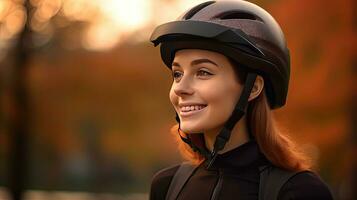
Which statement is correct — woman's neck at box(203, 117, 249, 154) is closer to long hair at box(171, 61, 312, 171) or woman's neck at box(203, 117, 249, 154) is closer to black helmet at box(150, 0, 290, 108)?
long hair at box(171, 61, 312, 171)

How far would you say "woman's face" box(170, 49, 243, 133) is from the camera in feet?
9.50

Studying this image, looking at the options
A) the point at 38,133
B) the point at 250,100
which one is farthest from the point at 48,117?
the point at 250,100

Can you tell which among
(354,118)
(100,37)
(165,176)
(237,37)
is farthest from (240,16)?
(100,37)

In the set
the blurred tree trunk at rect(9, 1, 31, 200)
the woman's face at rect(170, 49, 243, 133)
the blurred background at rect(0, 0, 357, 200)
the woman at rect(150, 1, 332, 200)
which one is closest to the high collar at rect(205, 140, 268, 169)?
the woman at rect(150, 1, 332, 200)

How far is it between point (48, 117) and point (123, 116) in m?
2.22

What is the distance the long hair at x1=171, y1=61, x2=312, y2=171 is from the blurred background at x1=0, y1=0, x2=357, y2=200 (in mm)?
6406

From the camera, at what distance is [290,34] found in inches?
417

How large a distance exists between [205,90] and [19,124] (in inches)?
407

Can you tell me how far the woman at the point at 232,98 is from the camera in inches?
113

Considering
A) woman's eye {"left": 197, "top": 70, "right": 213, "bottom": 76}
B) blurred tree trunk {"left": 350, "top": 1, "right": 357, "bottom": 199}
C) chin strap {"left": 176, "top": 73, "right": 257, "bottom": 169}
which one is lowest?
blurred tree trunk {"left": 350, "top": 1, "right": 357, "bottom": 199}

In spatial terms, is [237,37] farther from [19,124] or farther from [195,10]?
[19,124]

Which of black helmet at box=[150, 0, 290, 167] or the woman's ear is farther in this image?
the woman's ear

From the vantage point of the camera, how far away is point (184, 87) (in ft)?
9.52

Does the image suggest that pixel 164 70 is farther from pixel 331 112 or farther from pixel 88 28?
pixel 331 112
